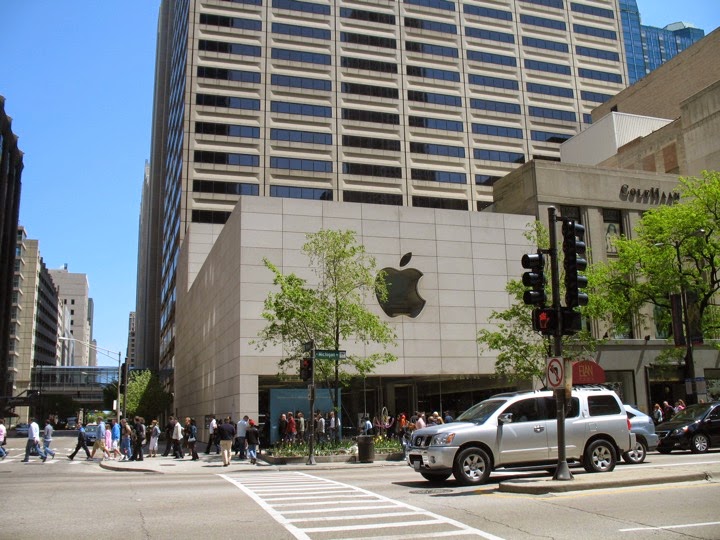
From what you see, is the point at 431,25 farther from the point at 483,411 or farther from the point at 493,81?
the point at 483,411

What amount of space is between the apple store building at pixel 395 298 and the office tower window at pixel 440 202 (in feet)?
128

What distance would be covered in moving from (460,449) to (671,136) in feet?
151

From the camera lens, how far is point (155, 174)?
150625 millimetres

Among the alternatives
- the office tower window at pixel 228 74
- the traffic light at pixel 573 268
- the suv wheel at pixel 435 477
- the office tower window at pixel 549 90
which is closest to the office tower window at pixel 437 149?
the office tower window at pixel 549 90

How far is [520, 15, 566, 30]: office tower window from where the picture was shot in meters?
88.7

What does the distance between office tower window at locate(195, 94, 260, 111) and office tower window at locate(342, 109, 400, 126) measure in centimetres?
1050

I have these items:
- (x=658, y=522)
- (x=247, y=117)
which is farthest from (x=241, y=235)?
(x=247, y=117)

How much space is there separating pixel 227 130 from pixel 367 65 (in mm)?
19197

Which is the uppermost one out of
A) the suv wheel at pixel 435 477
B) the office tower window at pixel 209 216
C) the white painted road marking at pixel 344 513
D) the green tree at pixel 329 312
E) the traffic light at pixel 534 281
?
the office tower window at pixel 209 216

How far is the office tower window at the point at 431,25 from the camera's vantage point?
276 ft

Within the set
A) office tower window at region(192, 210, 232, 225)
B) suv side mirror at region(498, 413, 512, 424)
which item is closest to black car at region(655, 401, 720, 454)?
suv side mirror at region(498, 413, 512, 424)

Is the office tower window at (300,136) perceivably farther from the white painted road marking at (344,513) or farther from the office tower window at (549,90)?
the white painted road marking at (344,513)

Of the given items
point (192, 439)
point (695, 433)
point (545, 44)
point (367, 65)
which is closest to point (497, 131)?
point (545, 44)

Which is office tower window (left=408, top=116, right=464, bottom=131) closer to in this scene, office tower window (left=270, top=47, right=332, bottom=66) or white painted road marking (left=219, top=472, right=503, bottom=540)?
office tower window (left=270, top=47, right=332, bottom=66)
